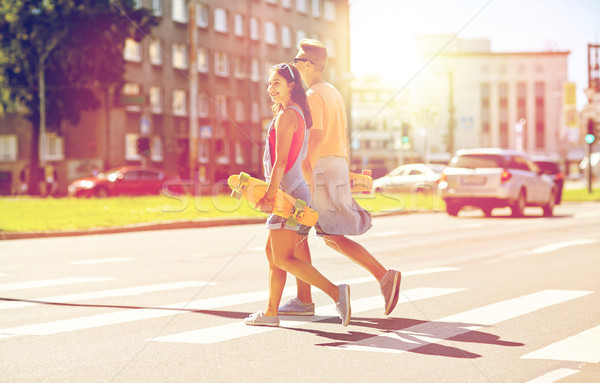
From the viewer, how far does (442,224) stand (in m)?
22.1

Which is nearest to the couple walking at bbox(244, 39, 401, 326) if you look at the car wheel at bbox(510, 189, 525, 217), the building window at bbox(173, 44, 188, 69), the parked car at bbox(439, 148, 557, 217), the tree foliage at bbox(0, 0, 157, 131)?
the parked car at bbox(439, 148, 557, 217)

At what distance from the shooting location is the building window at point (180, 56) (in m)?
58.0

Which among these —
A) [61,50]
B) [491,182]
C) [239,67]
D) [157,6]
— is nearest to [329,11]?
[239,67]

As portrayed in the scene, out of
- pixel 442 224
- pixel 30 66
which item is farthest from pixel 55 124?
pixel 442 224

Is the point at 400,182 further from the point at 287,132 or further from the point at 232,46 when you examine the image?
the point at 287,132

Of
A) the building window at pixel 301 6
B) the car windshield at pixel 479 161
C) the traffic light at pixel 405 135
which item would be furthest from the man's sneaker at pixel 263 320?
the building window at pixel 301 6

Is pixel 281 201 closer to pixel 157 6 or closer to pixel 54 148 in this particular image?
pixel 54 148

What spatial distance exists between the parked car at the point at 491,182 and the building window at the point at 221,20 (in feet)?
128

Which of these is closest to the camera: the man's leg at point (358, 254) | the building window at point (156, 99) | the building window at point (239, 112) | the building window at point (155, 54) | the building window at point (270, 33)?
the man's leg at point (358, 254)

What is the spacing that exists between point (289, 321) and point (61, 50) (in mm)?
42525

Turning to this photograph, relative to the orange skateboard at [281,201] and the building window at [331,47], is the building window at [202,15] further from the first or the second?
the orange skateboard at [281,201]

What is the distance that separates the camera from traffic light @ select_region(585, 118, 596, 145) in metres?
42.9

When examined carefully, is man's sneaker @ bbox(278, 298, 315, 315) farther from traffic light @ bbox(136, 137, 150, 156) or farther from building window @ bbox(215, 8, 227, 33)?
building window @ bbox(215, 8, 227, 33)

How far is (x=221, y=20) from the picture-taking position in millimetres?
62812
